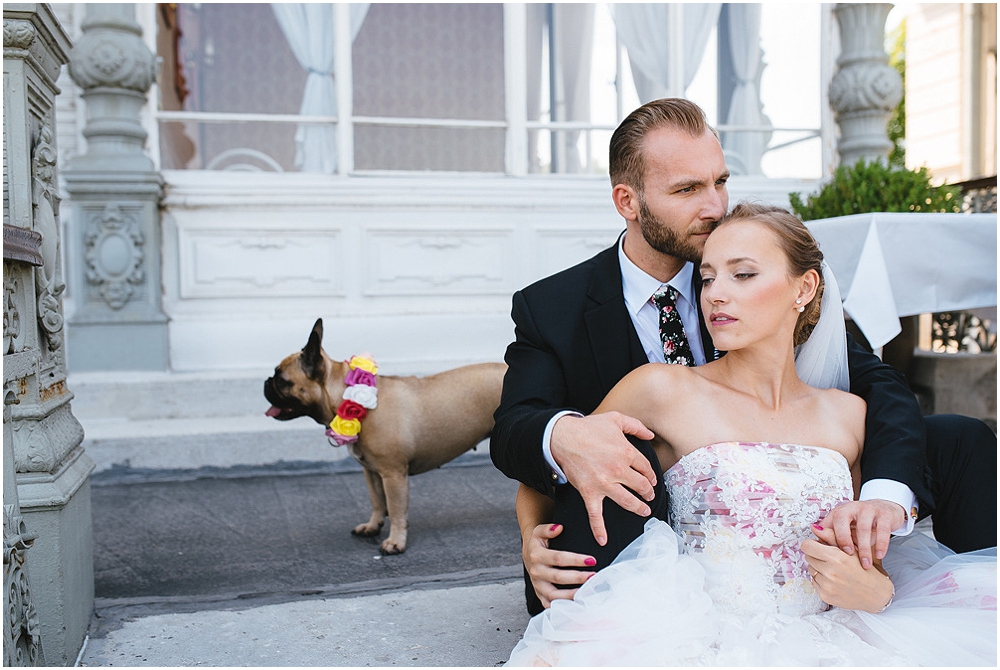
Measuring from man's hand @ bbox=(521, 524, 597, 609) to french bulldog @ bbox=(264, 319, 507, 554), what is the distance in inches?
68.5

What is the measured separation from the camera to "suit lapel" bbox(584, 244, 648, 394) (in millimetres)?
2531

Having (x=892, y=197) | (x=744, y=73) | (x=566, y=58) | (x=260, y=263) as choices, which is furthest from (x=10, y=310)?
(x=744, y=73)

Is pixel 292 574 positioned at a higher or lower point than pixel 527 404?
lower

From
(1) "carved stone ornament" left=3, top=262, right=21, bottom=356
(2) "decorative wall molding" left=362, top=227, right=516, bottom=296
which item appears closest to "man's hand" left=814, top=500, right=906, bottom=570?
(1) "carved stone ornament" left=3, top=262, right=21, bottom=356

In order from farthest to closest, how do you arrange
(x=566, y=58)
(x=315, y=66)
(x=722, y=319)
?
(x=566, y=58)
(x=315, y=66)
(x=722, y=319)

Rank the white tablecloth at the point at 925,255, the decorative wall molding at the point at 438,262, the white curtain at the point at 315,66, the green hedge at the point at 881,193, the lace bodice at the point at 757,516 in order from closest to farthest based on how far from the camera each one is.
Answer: the lace bodice at the point at 757,516, the white tablecloth at the point at 925,255, the green hedge at the point at 881,193, the decorative wall molding at the point at 438,262, the white curtain at the point at 315,66

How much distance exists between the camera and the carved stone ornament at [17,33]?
7.78ft

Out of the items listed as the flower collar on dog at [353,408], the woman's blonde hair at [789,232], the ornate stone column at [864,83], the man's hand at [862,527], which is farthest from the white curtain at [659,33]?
the man's hand at [862,527]

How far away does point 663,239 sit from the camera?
2.56 metres

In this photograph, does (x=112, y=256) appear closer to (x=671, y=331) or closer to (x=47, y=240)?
(x=47, y=240)

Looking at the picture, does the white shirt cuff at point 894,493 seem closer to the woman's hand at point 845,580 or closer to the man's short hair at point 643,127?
the woman's hand at point 845,580

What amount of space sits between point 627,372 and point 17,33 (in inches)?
79.5

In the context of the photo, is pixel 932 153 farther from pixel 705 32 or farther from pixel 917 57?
pixel 705 32

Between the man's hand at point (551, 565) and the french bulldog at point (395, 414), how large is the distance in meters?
1.74
